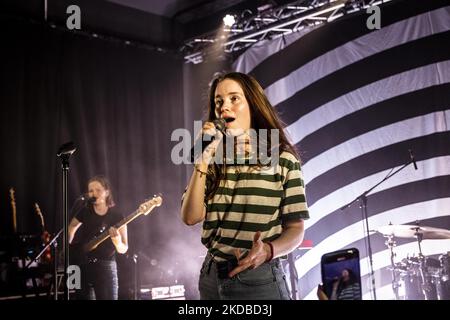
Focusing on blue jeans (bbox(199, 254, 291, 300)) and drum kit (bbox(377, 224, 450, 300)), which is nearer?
blue jeans (bbox(199, 254, 291, 300))

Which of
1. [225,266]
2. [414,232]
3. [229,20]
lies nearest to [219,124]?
[225,266]

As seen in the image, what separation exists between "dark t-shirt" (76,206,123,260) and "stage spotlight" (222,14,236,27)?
294cm

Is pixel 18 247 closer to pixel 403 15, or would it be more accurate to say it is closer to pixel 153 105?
pixel 153 105

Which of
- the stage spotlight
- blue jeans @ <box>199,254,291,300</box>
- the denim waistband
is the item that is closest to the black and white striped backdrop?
the stage spotlight

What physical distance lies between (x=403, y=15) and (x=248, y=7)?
2.28 meters

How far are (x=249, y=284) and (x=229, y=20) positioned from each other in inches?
219

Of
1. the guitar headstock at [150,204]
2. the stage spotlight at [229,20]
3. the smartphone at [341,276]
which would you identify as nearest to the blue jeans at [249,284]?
the smartphone at [341,276]

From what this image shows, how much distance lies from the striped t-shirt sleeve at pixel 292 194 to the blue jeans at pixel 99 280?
3723 millimetres

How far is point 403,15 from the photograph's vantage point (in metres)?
5.90

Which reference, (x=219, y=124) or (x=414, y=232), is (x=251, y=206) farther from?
(x=414, y=232)

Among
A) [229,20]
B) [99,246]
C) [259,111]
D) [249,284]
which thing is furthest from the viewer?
[229,20]

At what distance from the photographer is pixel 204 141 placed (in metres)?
1.81

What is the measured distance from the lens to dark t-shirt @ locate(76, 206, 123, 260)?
206 inches

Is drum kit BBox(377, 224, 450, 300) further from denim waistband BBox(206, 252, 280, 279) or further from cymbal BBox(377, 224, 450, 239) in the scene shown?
denim waistband BBox(206, 252, 280, 279)
